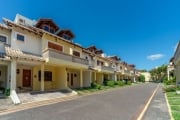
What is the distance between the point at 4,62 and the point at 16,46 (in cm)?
281

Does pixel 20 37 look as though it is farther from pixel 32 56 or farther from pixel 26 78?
pixel 26 78

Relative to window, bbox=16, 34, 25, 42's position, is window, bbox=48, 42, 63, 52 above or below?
below

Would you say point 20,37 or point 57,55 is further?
point 57,55

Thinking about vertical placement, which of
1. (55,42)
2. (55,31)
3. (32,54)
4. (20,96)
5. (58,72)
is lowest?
(20,96)

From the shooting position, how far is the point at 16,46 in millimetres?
19453

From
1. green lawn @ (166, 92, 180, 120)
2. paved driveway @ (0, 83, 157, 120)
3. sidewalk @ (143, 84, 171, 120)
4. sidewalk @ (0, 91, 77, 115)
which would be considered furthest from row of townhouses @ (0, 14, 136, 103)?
green lawn @ (166, 92, 180, 120)

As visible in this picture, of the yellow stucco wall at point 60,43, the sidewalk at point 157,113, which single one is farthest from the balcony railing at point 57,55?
the sidewalk at point 157,113

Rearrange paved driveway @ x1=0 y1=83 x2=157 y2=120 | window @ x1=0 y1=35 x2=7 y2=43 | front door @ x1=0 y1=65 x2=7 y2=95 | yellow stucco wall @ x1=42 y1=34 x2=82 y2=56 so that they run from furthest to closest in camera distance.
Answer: yellow stucco wall @ x1=42 y1=34 x2=82 y2=56
front door @ x1=0 y1=65 x2=7 y2=95
window @ x1=0 y1=35 x2=7 y2=43
paved driveway @ x1=0 y1=83 x2=157 y2=120

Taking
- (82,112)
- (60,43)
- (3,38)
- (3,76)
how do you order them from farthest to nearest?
(60,43) → (3,76) → (3,38) → (82,112)

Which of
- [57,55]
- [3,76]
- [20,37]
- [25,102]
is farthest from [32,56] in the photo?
[25,102]

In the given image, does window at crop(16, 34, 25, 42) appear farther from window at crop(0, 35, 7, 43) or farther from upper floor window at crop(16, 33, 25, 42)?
window at crop(0, 35, 7, 43)

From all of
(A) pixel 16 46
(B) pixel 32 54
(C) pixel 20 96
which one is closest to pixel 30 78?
(B) pixel 32 54

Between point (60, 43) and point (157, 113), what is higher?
point (60, 43)

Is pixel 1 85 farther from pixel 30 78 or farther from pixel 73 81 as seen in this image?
pixel 73 81
